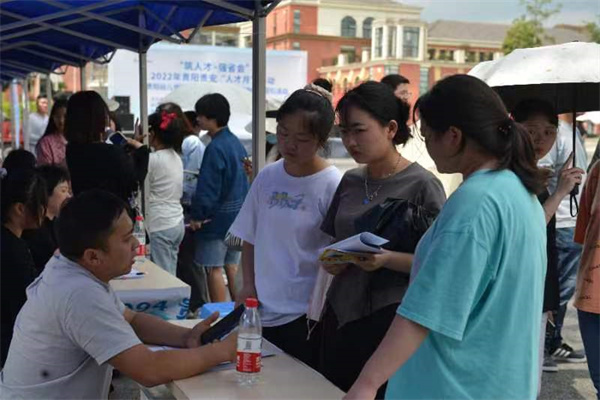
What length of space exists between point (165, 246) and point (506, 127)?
3.92 meters

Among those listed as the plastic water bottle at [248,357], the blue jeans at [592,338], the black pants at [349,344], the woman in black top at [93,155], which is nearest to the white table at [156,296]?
the woman in black top at [93,155]

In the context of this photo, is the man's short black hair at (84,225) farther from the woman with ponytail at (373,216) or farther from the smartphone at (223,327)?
the woman with ponytail at (373,216)

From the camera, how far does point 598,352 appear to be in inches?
121

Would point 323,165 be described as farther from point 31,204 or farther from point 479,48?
point 479,48

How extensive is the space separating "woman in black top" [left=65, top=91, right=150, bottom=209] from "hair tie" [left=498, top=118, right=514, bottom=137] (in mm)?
3014

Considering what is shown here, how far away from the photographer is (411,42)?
5122 centimetres

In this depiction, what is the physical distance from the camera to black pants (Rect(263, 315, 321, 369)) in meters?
2.42

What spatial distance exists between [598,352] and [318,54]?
176ft

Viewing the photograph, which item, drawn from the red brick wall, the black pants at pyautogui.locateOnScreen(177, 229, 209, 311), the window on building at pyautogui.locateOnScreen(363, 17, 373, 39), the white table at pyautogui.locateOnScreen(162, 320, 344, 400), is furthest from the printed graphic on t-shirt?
the window on building at pyautogui.locateOnScreen(363, 17, 373, 39)

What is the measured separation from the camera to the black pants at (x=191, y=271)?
225 inches

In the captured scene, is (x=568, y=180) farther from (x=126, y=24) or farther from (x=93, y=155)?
(x=126, y=24)

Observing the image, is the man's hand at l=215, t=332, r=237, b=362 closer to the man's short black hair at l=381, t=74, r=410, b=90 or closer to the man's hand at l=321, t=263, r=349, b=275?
the man's hand at l=321, t=263, r=349, b=275

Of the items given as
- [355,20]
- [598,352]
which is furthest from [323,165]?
[355,20]

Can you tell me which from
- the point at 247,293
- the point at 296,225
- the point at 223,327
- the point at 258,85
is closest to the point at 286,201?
the point at 296,225
